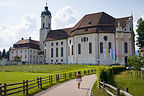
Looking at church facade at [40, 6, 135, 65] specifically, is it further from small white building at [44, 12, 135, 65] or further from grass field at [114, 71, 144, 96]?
grass field at [114, 71, 144, 96]

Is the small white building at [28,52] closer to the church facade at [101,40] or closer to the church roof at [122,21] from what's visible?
the church facade at [101,40]

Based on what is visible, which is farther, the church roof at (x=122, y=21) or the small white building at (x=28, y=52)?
→ the small white building at (x=28, y=52)

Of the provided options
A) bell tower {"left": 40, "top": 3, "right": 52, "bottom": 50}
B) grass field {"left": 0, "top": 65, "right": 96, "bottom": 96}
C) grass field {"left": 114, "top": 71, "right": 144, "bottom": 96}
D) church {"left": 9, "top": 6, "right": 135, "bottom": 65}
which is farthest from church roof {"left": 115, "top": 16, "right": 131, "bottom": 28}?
grass field {"left": 114, "top": 71, "right": 144, "bottom": 96}

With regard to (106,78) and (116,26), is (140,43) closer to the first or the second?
(116,26)

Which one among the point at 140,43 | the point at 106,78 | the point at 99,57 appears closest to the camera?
the point at 106,78

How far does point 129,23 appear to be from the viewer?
59281 mm

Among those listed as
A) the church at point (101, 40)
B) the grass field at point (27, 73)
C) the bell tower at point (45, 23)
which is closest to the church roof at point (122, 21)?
the church at point (101, 40)

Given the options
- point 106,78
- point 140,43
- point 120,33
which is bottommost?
point 106,78

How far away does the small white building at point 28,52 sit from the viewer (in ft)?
286

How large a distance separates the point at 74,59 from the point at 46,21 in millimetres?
29427

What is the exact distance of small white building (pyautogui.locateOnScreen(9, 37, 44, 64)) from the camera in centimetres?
8719

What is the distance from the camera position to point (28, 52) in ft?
285

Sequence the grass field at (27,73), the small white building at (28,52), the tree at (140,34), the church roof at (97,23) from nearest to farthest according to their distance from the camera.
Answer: the grass field at (27,73) → the tree at (140,34) → the church roof at (97,23) → the small white building at (28,52)

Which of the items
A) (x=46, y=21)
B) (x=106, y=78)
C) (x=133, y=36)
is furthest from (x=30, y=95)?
(x=46, y=21)
